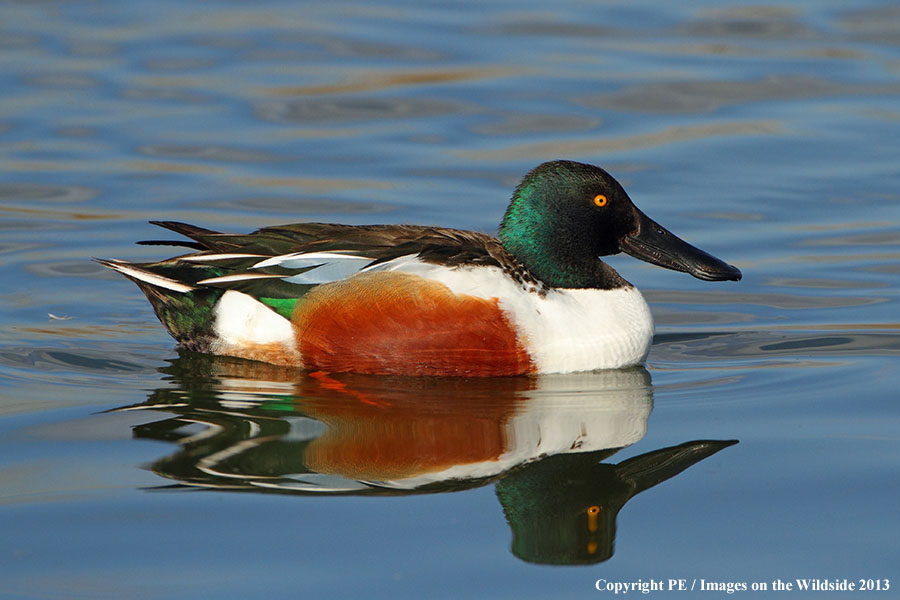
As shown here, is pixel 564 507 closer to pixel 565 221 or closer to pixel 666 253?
pixel 565 221

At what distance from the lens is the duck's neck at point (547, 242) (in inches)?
267

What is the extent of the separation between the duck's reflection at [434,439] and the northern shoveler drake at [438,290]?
0.11 m

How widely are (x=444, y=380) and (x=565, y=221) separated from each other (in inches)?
37.5

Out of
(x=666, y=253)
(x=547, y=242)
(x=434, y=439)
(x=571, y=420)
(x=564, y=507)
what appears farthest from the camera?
(x=666, y=253)

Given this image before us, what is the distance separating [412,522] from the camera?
4750 millimetres

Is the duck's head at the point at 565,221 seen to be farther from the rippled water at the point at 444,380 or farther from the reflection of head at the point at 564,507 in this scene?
the reflection of head at the point at 564,507

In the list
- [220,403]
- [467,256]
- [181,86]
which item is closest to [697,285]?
[467,256]

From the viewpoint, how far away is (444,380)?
6520mm

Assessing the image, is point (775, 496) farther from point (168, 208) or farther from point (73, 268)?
point (168, 208)

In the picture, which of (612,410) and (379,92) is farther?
(379,92)

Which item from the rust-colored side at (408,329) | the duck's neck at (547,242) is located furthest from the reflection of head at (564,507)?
the duck's neck at (547,242)

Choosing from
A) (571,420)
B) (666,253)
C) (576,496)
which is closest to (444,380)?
(571,420)

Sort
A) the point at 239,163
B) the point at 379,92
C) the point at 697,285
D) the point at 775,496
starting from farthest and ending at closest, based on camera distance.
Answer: the point at 379,92
the point at 239,163
the point at 697,285
the point at 775,496

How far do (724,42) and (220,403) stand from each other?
334 inches
